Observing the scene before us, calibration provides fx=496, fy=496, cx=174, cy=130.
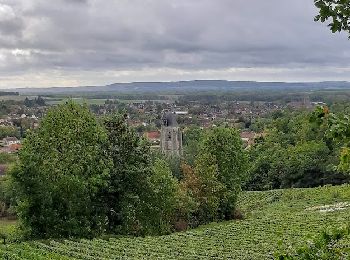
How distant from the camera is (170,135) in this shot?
8631 centimetres

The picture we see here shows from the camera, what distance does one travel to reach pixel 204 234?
2984 centimetres

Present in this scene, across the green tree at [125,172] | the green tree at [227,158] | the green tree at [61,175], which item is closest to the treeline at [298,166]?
the green tree at [227,158]

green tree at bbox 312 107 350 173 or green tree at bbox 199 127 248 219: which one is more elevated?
green tree at bbox 312 107 350 173

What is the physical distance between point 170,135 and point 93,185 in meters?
57.0

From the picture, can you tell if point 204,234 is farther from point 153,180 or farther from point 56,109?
point 56,109

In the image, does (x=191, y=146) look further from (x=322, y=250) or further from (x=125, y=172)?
(x=322, y=250)

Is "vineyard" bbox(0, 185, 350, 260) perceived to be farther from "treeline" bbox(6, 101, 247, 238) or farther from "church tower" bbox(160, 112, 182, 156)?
"church tower" bbox(160, 112, 182, 156)

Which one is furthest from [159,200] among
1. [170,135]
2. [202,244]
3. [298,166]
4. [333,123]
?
[170,135]

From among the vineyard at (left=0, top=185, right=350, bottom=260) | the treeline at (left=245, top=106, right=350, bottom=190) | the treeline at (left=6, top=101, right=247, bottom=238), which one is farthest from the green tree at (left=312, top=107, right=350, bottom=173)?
the treeline at (left=245, top=106, right=350, bottom=190)

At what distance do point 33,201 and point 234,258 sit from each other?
12.8 metres

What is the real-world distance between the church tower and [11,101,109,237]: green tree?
180ft

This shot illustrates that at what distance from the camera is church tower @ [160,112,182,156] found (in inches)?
3376

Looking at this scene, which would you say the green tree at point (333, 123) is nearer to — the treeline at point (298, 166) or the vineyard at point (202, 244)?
the vineyard at point (202, 244)

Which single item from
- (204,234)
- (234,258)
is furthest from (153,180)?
(234,258)
